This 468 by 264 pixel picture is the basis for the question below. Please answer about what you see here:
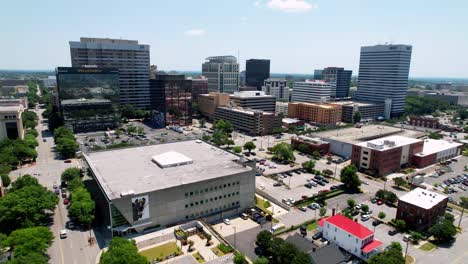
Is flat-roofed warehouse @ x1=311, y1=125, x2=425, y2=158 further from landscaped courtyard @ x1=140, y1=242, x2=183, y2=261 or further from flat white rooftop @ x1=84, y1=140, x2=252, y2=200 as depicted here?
landscaped courtyard @ x1=140, y1=242, x2=183, y2=261

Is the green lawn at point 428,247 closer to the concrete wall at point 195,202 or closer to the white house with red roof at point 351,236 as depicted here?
the white house with red roof at point 351,236

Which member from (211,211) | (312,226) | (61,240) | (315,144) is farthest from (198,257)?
(315,144)

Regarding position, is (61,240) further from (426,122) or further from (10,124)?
(426,122)

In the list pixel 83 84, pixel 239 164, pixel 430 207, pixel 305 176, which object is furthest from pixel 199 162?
pixel 83 84

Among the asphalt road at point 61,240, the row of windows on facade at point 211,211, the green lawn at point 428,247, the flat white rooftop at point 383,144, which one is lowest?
the green lawn at point 428,247

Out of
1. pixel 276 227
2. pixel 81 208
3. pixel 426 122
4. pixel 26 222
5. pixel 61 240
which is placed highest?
pixel 426 122

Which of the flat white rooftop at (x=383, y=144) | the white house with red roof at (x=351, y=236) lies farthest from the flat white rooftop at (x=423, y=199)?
the flat white rooftop at (x=383, y=144)
